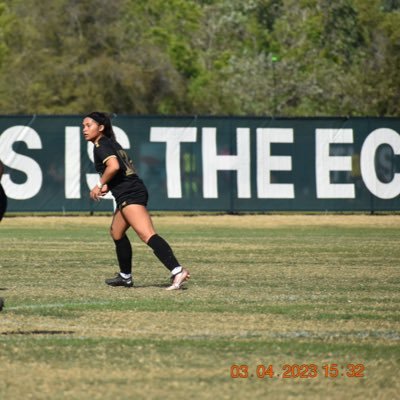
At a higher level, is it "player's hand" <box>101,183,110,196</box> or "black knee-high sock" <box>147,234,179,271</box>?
"player's hand" <box>101,183,110,196</box>

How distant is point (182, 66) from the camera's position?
231 ft

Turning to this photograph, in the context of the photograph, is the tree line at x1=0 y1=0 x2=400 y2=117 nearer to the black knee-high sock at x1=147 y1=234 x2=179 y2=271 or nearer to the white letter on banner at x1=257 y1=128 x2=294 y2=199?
the white letter on banner at x1=257 y1=128 x2=294 y2=199

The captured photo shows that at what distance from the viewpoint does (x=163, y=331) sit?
10266 mm

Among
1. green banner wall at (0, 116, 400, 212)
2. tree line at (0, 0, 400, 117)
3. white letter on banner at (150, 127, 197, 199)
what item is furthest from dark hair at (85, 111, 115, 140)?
tree line at (0, 0, 400, 117)

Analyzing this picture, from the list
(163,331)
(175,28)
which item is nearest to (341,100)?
(175,28)

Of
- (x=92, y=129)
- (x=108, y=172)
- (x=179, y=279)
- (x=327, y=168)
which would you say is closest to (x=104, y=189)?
(x=108, y=172)

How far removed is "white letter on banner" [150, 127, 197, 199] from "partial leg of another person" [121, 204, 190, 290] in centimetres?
1639

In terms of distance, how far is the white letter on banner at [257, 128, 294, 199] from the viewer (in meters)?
30.6

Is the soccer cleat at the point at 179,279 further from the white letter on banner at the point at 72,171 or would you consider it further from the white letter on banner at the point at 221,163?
the white letter on banner at the point at 221,163

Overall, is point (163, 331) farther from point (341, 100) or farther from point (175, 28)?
point (175, 28)

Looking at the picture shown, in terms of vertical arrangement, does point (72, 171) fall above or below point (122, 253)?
above

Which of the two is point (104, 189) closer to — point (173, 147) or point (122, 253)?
point (122, 253)

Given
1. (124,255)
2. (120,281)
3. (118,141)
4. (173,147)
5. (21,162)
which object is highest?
(118,141)

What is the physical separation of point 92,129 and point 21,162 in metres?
16.0
